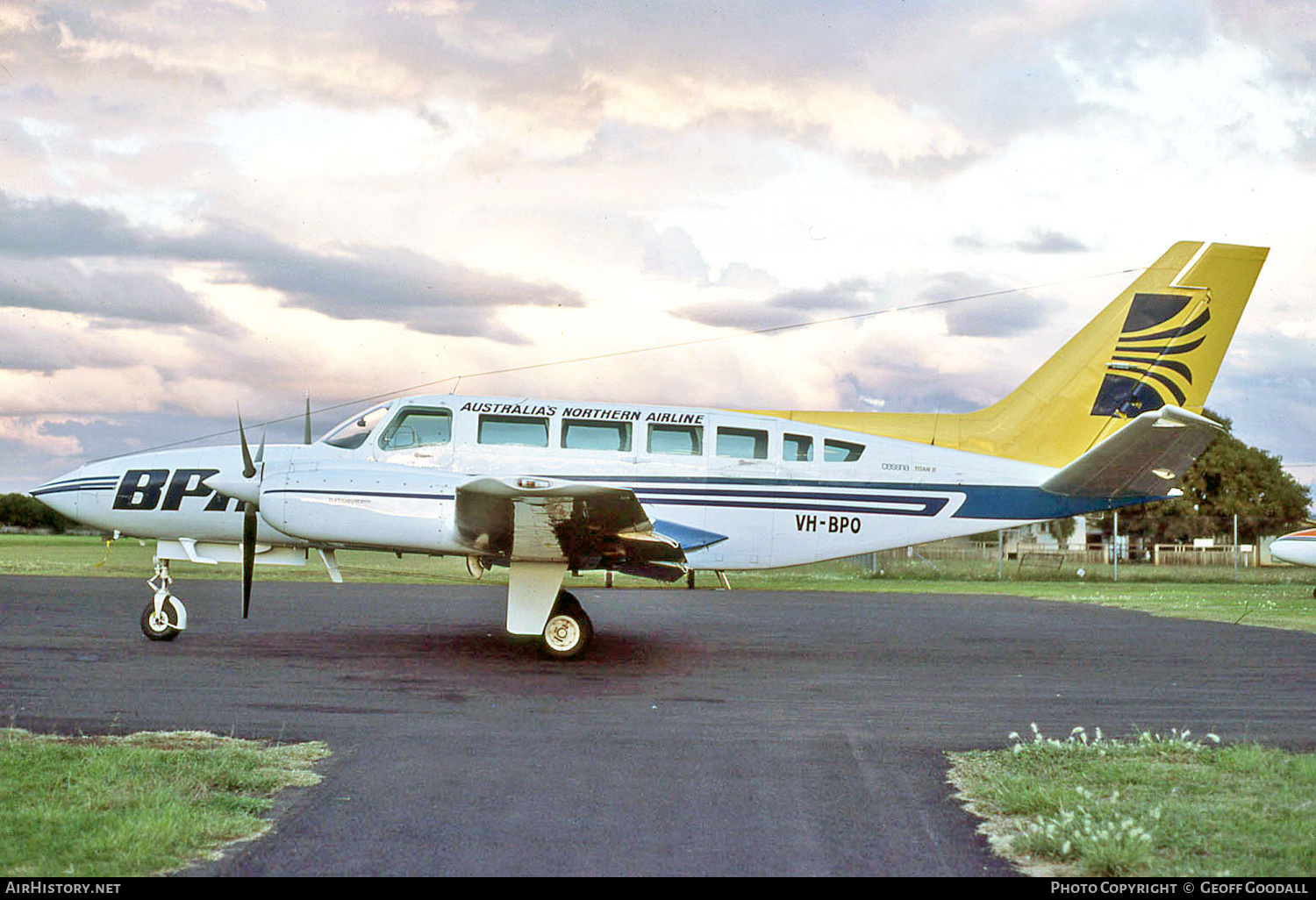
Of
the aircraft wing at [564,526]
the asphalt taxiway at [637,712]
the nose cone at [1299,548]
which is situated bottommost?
the asphalt taxiway at [637,712]

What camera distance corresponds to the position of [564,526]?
37.8ft

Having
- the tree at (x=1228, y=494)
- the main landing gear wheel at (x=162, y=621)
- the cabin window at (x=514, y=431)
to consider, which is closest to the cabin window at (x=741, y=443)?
the cabin window at (x=514, y=431)

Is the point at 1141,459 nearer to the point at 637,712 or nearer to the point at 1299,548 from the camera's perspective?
the point at 637,712

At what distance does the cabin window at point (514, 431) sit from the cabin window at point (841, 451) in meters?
Result: 3.77

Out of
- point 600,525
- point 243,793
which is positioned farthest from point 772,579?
point 243,793

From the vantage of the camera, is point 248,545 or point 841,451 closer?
point 248,545

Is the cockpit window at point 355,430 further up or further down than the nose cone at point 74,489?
further up

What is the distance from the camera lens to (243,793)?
6000 millimetres

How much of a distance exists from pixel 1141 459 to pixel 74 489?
13.9 metres

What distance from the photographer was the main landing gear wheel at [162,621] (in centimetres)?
1300

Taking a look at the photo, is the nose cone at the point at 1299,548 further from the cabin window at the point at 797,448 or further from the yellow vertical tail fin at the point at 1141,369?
the cabin window at the point at 797,448

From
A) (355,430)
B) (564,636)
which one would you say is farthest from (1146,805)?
(355,430)
